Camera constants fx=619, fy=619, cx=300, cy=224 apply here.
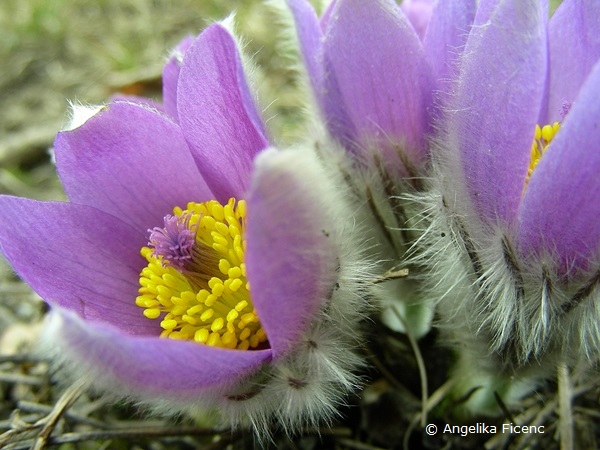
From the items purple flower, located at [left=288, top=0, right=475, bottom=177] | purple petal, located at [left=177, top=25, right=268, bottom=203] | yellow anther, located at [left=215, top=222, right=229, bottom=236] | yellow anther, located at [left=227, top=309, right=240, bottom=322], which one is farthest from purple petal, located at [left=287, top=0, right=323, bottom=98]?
yellow anther, located at [left=227, top=309, right=240, bottom=322]

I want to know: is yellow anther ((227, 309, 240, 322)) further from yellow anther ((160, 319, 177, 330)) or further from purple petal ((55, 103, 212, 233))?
purple petal ((55, 103, 212, 233))

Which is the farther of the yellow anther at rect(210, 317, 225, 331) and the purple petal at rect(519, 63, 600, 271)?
the yellow anther at rect(210, 317, 225, 331)

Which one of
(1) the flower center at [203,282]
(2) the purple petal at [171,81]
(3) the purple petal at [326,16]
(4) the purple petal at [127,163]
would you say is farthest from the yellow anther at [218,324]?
(3) the purple petal at [326,16]

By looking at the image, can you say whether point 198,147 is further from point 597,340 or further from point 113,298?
point 597,340

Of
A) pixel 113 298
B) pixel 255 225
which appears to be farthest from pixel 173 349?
pixel 113 298

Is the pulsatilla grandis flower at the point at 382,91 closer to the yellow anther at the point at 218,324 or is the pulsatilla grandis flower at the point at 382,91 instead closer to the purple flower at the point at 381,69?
the purple flower at the point at 381,69

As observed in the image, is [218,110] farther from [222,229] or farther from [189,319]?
[189,319]

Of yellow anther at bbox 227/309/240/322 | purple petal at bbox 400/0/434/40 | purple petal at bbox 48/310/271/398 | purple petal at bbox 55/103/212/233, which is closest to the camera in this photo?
purple petal at bbox 48/310/271/398
